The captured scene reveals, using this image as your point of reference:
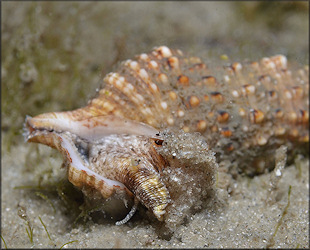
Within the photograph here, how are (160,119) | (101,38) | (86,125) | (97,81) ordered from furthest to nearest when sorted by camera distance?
1. (101,38)
2. (97,81)
3. (86,125)
4. (160,119)

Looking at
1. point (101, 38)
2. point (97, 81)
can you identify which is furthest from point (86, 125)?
point (101, 38)

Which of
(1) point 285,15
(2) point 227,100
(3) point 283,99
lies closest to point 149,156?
(2) point 227,100

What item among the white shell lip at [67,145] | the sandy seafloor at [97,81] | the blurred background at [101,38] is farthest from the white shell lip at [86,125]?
the blurred background at [101,38]

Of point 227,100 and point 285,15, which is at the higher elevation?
point 285,15

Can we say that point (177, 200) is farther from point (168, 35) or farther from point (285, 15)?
point (285, 15)

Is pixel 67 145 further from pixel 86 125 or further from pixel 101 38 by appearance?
pixel 101 38

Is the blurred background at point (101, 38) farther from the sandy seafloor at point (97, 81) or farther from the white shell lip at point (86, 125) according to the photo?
the white shell lip at point (86, 125)
